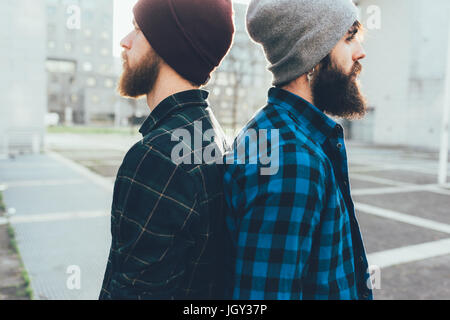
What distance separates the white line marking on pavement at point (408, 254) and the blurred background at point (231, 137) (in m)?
0.02

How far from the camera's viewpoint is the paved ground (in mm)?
4090

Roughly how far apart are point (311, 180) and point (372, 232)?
5.47m

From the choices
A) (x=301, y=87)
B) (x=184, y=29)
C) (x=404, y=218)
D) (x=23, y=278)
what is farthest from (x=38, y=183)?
(x=301, y=87)

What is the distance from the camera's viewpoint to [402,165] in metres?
15.9

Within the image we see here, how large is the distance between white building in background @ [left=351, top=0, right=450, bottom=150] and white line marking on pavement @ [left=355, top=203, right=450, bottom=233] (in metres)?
19.5

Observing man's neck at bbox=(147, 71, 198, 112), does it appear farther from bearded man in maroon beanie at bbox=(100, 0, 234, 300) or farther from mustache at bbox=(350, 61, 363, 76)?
mustache at bbox=(350, 61, 363, 76)

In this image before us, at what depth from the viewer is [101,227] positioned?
225 inches

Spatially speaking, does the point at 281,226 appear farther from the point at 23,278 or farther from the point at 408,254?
the point at 408,254

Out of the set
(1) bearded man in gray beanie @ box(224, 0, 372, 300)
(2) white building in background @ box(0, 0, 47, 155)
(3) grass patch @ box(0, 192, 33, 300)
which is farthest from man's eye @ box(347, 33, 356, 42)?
(2) white building in background @ box(0, 0, 47, 155)

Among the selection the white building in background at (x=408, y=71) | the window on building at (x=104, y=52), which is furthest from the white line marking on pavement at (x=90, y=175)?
the window on building at (x=104, y=52)

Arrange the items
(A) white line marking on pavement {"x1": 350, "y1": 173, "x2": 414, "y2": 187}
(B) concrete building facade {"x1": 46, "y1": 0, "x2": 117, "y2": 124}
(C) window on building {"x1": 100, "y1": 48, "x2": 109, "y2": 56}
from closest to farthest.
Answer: (A) white line marking on pavement {"x1": 350, "y1": 173, "x2": 414, "y2": 187}
(B) concrete building facade {"x1": 46, "y1": 0, "x2": 117, "y2": 124}
(C) window on building {"x1": 100, "y1": 48, "x2": 109, "y2": 56}

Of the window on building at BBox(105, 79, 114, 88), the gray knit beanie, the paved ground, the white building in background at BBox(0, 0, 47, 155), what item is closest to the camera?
the gray knit beanie

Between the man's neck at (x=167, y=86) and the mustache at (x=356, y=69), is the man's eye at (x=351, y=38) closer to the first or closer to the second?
the mustache at (x=356, y=69)

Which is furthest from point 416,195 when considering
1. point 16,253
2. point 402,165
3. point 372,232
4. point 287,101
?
point 287,101
